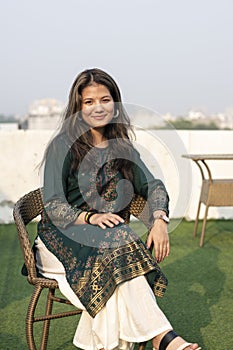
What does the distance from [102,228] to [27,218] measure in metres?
0.40

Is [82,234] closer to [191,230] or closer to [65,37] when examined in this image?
[191,230]

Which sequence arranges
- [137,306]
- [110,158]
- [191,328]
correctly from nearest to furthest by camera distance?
[137,306] < [110,158] < [191,328]

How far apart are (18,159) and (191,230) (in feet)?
5.91

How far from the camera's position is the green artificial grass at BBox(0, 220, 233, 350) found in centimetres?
270

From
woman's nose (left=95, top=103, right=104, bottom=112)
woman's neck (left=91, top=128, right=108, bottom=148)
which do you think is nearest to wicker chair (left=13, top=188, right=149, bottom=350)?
woman's neck (left=91, top=128, right=108, bottom=148)

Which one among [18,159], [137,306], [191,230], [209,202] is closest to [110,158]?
[137,306]

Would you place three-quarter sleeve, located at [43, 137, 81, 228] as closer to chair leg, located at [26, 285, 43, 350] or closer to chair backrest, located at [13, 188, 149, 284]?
chair backrest, located at [13, 188, 149, 284]

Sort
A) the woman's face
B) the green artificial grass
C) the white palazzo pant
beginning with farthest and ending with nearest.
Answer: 1. the green artificial grass
2. the woman's face
3. the white palazzo pant

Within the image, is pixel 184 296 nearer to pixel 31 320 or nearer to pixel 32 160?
pixel 31 320

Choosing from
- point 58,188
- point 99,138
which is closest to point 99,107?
point 99,138

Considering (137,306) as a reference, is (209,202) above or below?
below

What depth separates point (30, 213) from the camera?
93.0 inches

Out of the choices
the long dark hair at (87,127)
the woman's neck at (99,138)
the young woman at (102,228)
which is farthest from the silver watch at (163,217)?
the woman's neck at (99,138)

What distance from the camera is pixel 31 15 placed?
12.1 m
